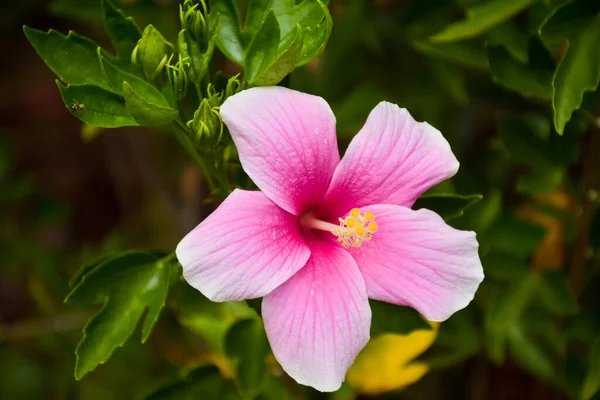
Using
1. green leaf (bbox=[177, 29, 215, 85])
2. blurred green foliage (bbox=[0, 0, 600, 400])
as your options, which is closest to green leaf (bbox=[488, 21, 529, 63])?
blurred green foliage (bbox=[0, 0, 600, 400])

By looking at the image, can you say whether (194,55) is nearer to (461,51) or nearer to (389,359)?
(461,51)

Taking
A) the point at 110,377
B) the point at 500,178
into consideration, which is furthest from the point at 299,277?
the point at 110,377

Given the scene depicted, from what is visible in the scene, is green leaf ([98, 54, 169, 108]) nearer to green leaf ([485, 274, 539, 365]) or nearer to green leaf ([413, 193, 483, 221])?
green leaf ([413, 193, 483, 221])

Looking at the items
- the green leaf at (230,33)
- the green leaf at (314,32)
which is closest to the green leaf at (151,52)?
the green leaf at (230,33)

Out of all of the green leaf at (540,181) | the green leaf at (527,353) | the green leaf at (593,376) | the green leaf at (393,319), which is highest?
the green leaf at (540,181)

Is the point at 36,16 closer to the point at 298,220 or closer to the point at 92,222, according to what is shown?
the point at 92,222

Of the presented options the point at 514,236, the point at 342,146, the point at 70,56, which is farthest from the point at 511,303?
the point at 70,56

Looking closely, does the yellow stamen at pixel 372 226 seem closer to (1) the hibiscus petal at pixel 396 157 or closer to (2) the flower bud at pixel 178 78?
(1) the hibiscus petal at pixel 396 157
